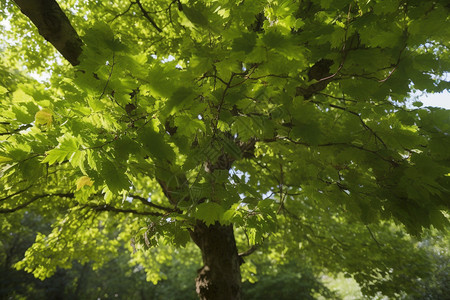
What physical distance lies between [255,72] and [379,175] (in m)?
1.54

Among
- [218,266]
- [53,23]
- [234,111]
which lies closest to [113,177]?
[234,111]

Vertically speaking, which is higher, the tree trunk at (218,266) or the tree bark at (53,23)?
the tree bark at (53,23)

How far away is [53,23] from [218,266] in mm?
3335

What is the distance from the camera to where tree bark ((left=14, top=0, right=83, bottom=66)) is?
2.13 meters

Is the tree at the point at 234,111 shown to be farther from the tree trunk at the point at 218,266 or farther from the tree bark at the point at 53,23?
the tree trunk at the point at 218,266

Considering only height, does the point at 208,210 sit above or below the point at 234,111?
below

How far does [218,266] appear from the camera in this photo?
3279 mm

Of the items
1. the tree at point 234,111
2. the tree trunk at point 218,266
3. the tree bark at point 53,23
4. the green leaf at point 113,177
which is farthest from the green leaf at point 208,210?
the tree bark at point 53,23

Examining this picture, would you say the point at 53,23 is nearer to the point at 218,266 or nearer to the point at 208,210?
the point at 208,210

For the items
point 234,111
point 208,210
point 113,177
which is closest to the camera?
point 113,177

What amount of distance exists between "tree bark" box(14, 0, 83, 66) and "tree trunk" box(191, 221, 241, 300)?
2.51 metres

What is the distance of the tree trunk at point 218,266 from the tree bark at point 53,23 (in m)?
2.51

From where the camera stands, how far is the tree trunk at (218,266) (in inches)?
125

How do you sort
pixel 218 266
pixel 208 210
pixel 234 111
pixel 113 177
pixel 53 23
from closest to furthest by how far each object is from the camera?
1. pixel 113 177
2. pixel 208 210
3. pixel 234 111
4. pixel 53 23
5. pixel 218 266
